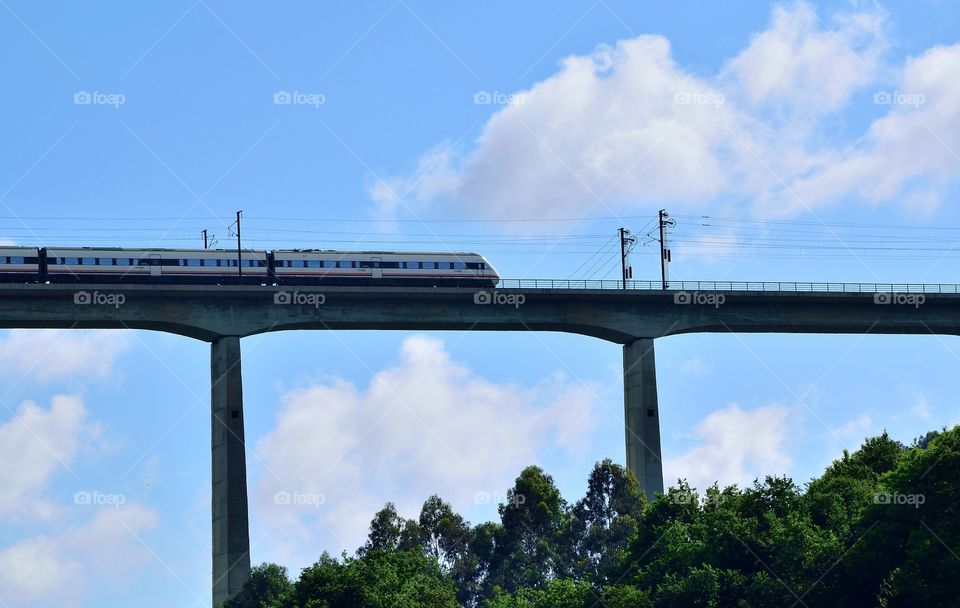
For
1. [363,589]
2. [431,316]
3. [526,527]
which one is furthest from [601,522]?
[363,589]

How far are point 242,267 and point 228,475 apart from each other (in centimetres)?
1368

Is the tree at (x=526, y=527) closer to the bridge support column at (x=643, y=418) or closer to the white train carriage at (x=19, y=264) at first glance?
the bridge support column at (x=643, y=418)

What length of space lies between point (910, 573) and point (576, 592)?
1775cm

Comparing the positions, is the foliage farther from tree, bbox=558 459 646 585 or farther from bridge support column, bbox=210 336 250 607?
tree, bbox=558 459 646 585

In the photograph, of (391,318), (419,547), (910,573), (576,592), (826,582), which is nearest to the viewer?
(910,573)

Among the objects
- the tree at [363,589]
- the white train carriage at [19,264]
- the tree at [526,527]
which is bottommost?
the tree at [363,589]

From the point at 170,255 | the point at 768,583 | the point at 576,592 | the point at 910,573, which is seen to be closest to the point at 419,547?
the point at 170,255

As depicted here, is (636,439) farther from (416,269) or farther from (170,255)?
(170,255)

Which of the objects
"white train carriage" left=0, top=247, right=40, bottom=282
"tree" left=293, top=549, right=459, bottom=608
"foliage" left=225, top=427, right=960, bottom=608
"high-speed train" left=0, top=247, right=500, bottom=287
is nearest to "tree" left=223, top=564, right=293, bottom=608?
"foliage" left=225, top=427, right=960, bottom=608

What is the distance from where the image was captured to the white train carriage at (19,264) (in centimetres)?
9075

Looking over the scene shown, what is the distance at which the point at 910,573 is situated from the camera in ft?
200

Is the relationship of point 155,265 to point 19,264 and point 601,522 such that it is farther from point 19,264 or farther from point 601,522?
point 601,522

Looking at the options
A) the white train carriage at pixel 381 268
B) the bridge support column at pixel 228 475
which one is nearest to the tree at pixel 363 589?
the bridge support column at pixel 228 475

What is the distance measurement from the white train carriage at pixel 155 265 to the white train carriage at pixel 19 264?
32.7 inches
